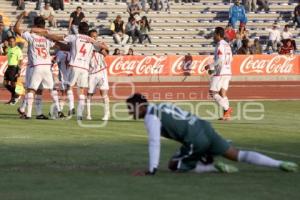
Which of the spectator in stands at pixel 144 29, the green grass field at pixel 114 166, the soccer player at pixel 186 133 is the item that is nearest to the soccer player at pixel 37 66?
the green grass field at pixel 114 166

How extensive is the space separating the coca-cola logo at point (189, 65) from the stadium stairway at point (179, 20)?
3.41 meters

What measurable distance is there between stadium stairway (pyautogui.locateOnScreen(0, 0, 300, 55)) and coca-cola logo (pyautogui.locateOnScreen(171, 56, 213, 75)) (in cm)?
341

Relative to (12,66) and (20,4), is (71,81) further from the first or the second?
(20,4)

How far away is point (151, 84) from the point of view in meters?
39.1

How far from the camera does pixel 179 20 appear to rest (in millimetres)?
48094

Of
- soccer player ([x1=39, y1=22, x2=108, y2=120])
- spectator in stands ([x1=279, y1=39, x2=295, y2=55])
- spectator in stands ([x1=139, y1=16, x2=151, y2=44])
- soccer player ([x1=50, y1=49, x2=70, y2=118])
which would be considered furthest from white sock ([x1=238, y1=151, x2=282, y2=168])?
spectator in stands ([x1=139, y1=16, x2=151, y2=44])

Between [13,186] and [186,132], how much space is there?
2.42m

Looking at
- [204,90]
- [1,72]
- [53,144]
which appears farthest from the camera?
[1,72]

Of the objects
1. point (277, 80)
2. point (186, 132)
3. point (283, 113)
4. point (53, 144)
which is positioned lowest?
point (277, 80)

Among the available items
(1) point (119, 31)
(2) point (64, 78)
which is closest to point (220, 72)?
(2) point (64, 78)

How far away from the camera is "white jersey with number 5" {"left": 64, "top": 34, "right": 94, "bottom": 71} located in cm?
2102

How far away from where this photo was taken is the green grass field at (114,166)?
10.3 m

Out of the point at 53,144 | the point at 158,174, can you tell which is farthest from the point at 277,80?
the point at 158,174

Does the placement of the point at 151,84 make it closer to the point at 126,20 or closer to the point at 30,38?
the point at 126,20
